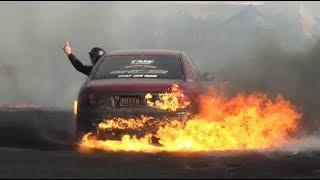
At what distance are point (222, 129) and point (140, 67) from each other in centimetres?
147

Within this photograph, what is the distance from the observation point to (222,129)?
10.8 metres

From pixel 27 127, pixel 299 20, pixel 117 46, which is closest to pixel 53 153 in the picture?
pixel 27 127

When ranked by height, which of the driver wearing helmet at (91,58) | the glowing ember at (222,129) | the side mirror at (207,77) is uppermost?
the driver wearing helmet at (91,58)

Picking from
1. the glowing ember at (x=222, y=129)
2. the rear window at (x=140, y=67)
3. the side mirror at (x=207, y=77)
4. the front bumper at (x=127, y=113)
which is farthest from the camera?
the side mirror at (x=207, y=77)

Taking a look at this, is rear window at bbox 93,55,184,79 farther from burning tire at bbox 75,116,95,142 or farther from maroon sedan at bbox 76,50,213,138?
burning tire at bbox 75,116,95,142

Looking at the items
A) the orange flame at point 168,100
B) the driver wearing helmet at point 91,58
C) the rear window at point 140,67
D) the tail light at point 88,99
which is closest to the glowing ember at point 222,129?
the orange flame at point 168,100

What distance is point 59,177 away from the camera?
312 inches

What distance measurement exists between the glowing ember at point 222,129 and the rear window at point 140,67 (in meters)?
0.64

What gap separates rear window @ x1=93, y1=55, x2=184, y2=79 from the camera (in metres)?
10.9

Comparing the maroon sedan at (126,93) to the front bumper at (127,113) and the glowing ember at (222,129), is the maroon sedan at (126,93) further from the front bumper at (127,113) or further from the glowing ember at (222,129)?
the glowing ember at (222,129)

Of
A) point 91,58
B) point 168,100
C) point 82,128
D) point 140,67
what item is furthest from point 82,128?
point 91,58

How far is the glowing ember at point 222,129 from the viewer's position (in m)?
10.3

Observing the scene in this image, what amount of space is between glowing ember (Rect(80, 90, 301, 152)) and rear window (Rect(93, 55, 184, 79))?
0.64 metres

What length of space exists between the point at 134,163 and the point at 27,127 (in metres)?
6.05
